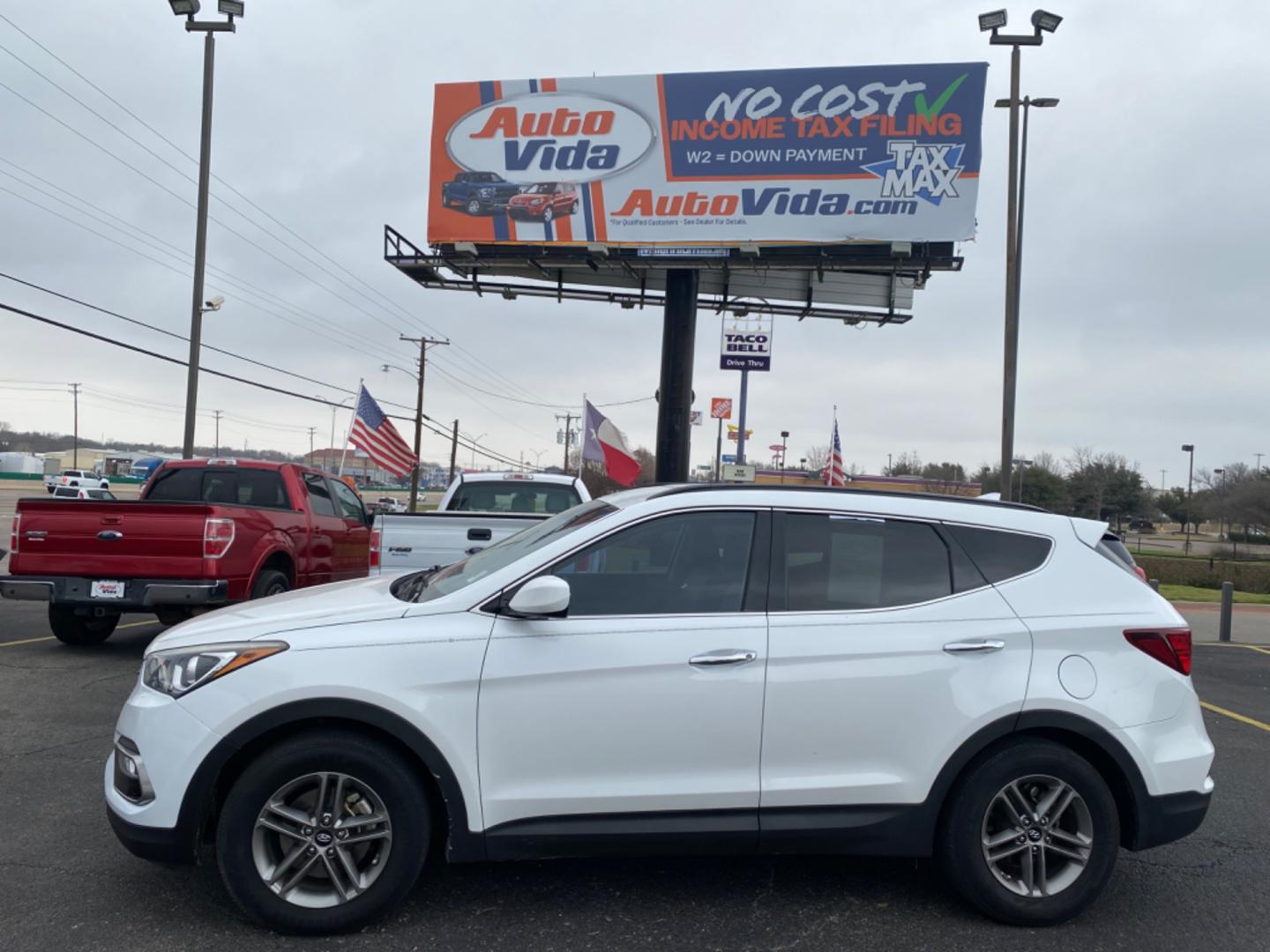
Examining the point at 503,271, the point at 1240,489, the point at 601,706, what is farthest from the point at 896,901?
the point at 1240,489

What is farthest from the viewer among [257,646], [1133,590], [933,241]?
[933,241]

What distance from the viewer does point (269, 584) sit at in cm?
916

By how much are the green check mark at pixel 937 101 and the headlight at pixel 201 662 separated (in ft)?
52.6

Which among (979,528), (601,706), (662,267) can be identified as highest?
(662,267)

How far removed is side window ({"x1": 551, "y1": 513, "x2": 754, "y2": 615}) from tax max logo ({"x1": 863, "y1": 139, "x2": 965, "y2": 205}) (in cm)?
1406

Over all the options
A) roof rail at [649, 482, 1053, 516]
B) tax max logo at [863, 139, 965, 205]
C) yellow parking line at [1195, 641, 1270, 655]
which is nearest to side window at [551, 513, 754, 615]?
roof rail at [649, 482, 1053, 516]

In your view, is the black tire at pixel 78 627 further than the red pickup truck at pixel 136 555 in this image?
Yes

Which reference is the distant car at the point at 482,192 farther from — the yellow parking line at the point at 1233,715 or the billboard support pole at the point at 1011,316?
the yellow parking line at the point at 1233,715

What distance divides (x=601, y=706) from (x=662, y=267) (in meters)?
14.8

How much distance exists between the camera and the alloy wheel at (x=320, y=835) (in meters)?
3.52

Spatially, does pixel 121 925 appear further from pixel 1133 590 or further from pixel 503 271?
pixel 503 271

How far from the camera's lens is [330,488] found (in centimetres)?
1120

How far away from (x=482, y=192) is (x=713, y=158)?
4.38m

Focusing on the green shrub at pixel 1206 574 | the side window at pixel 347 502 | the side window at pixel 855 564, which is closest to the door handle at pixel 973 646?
the side window at pixel 855 564
